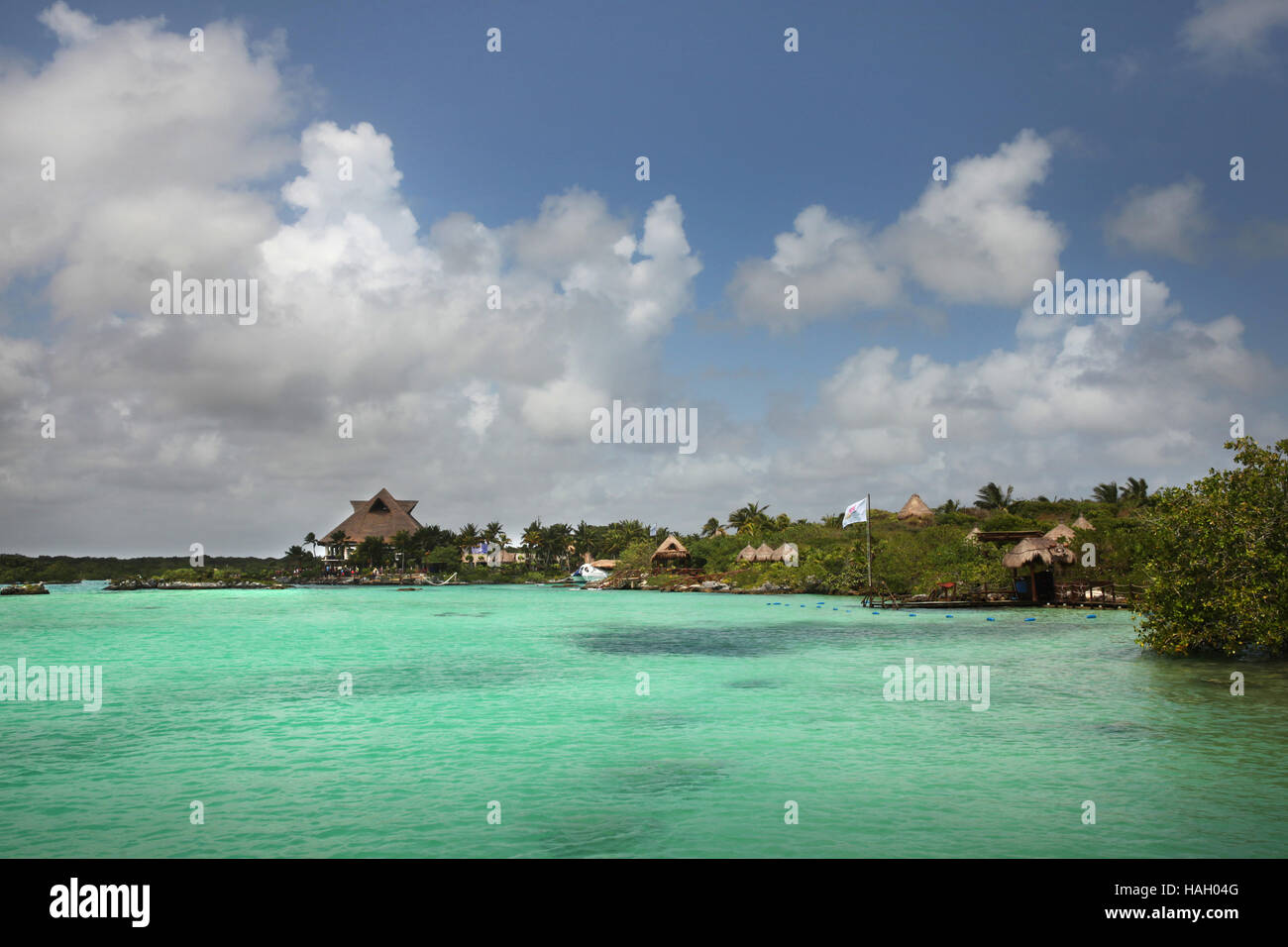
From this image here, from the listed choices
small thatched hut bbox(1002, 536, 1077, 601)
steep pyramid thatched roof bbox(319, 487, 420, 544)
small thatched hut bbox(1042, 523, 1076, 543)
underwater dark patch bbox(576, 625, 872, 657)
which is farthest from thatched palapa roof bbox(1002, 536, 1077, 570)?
steep pyramid thatched roof bbox(319, 487, 420, 544)

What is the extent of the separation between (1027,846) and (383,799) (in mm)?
7098

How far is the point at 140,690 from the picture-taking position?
58.5ft

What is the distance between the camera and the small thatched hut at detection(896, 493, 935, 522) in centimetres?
7081

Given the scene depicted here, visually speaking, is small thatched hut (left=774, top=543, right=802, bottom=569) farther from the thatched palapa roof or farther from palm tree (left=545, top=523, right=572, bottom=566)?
palm tree (left=545, top=523, right=572, bottom=566)

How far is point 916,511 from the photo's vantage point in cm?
7194

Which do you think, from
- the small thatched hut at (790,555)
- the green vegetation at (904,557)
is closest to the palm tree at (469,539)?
the green vegetation at (904,557)

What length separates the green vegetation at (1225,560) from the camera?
17.7 metres

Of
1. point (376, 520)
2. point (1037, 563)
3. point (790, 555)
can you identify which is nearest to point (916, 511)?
point (790, 555)

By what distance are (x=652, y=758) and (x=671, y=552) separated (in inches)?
2949

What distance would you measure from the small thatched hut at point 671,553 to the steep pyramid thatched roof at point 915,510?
2368cm

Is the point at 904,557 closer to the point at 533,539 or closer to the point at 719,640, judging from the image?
the point at 719,640

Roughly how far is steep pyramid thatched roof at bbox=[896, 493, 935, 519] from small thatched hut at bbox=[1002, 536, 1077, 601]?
1178 inches

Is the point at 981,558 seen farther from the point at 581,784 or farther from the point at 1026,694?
the point at 581,784
